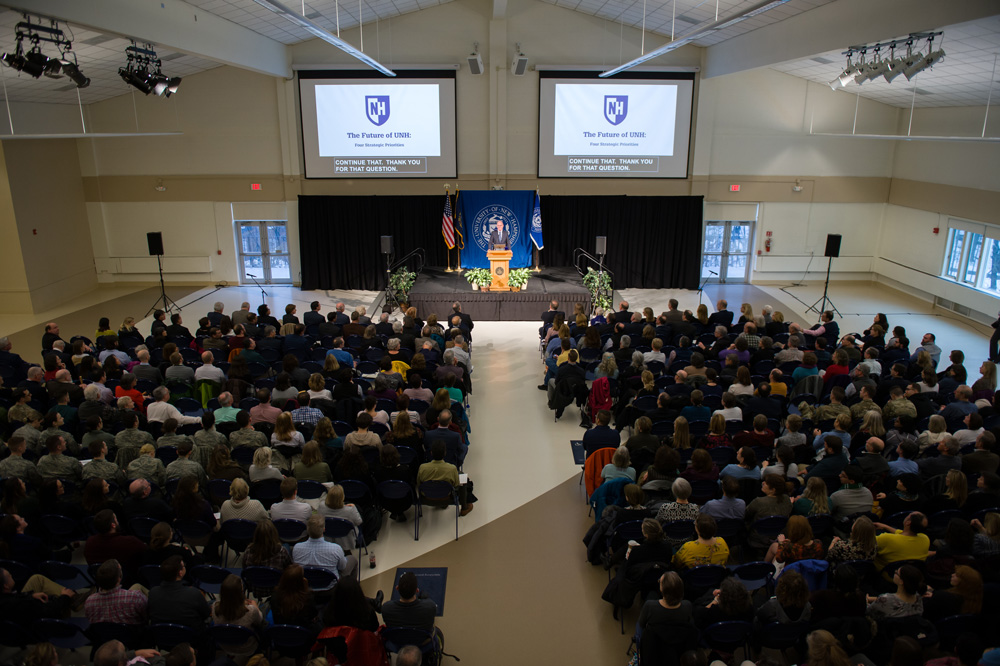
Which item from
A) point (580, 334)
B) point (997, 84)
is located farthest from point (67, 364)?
point (997, 84)

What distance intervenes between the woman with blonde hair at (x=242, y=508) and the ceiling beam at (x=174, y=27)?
6179mm

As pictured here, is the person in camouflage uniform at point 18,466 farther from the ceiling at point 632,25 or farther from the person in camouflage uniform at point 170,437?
the ceiling at point 632,25

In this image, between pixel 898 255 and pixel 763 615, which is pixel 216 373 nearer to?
pixel 763 615

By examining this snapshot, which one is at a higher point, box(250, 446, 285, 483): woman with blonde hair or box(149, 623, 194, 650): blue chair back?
box(250, 446, 285, 483): woman with blonde hair

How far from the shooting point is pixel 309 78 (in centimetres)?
1599

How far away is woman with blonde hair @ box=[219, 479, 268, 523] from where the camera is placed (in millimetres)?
5418

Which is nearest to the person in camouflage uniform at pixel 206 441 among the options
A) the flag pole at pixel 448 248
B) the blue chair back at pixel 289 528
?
the blue chair back at pixel 289 528

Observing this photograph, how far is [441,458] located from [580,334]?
179 inches

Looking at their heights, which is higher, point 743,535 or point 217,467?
point 217,467

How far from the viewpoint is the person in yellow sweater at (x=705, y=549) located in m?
4.98

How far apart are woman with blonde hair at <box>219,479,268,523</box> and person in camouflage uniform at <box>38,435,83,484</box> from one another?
1.55m

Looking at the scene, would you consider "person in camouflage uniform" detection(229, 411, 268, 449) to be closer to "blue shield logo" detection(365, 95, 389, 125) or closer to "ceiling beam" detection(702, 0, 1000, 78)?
"ceiling beam" detection(702, 0, 1000, 78)

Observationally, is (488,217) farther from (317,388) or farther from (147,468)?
(147,468)

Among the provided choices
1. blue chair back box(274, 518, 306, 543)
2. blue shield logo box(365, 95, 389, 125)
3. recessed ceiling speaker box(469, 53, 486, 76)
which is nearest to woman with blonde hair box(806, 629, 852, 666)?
blue chair back box(274, 518, 306, 543)
